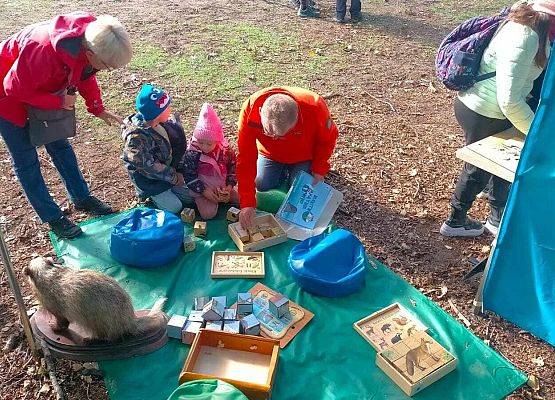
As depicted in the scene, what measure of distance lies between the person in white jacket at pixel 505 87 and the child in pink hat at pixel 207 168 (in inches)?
75.4

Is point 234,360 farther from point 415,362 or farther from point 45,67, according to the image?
point 45,67

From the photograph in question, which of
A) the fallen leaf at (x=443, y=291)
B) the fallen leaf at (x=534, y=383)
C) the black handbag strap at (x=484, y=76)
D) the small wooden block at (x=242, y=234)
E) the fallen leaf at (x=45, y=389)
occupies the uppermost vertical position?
the black handbag strap at (x=484, y=76)

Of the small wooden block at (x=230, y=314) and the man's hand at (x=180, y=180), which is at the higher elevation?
the man's hand at (x=180, y=180)

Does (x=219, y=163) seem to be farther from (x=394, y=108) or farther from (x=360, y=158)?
(x=394, y=108)

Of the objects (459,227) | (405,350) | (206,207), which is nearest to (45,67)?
(206,207)

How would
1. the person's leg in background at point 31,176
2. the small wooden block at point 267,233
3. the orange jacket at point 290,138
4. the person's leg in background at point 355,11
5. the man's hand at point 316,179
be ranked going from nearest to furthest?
the person's leg in background at point 31,176
the orange jacket at point 290,138
the small wooden block at point 267,233
the man's hand at point 316,179
the person's leg in background at point 355,11

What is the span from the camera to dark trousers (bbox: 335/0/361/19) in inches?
353

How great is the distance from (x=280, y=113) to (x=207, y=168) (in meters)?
1.17

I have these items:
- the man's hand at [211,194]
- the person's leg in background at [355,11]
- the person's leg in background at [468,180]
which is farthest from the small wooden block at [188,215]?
the person's leg in background at [355,11]

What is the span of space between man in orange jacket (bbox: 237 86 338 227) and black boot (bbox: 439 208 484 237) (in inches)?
44.3

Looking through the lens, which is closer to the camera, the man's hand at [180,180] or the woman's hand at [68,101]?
the woman's hand at [68,101]

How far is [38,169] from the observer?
4.07 m

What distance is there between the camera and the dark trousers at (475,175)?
4004 mm

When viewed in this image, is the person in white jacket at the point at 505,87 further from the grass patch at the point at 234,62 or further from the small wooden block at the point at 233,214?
the grass patch at the point at 234,62
